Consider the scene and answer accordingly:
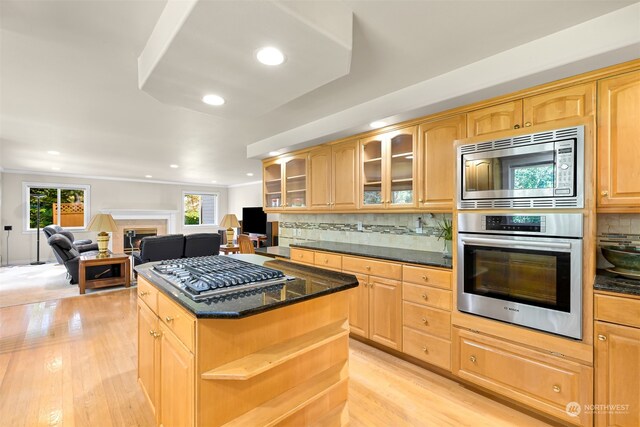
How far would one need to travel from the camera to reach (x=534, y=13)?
1527 millimetres

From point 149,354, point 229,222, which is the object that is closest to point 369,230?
point 149,354

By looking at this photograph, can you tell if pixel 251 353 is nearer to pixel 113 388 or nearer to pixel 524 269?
pixel 113 388

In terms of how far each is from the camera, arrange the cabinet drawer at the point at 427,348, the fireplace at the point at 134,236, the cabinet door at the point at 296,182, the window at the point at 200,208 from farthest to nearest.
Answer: the window at the point at 200,208, the fireplace at the point at 134,236, the cabinet door at the point at 296,182, the cabinet drawer at the point at 427,348

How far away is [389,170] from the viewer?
285 centimetres

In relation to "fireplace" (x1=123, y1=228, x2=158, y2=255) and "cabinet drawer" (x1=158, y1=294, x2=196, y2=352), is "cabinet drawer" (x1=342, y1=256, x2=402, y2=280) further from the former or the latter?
"fireplace" (x1=123, y1=228, x2=158, y2=255)

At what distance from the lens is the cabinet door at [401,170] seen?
2658 mm

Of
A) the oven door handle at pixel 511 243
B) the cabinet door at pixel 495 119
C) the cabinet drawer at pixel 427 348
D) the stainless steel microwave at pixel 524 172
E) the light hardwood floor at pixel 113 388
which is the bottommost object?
the light hardwood floor at pixel 113 388

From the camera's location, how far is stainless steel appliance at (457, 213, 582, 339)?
1.68 meters

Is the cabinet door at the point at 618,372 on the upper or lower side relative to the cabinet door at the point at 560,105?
lower

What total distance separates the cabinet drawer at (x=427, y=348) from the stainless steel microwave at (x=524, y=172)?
1.08 meters

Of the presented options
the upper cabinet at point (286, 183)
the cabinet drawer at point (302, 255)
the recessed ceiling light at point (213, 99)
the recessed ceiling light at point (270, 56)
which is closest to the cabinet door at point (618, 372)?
the recessed ceiling light at point (270, 56)

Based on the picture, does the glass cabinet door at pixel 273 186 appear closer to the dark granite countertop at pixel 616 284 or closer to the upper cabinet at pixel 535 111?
the upper cabinet at pixel 535 111

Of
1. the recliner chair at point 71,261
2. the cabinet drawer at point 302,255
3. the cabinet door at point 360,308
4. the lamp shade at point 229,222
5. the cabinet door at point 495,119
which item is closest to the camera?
the cabinet door at point 495,119

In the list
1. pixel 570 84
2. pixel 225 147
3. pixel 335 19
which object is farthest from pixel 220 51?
Answer: pixel 225 147
